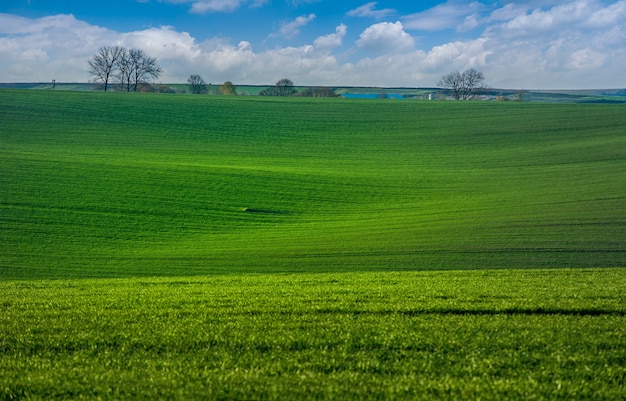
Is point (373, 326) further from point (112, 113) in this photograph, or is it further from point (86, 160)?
point (112, 113)

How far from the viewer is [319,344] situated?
6586mm

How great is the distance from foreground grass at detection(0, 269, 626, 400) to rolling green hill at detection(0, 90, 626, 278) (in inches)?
384

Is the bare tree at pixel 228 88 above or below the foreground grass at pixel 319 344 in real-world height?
above

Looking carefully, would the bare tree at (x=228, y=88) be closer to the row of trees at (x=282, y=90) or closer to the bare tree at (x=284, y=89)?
the row of trees at (x=282, y=90)

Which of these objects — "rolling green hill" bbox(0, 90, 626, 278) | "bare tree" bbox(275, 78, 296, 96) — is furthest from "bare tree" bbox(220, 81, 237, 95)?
"rolling green hill" bbox(0, 90, 626, 278)

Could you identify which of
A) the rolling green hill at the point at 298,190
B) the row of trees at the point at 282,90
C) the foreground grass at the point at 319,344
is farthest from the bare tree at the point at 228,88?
the foreground grass at the point at 319,344

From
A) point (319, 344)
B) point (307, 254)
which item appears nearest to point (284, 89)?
point (307, 254)

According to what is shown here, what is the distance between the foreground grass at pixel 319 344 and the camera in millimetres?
5387

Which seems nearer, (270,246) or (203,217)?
(270,246)

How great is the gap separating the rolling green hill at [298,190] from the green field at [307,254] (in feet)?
0.63

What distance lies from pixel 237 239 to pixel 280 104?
50.1 m

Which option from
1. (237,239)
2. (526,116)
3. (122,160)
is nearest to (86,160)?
(122,160)

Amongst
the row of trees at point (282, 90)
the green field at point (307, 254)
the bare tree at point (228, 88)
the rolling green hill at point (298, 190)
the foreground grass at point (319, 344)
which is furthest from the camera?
the bare tree at point (228, 88)

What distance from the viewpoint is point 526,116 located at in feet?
206
